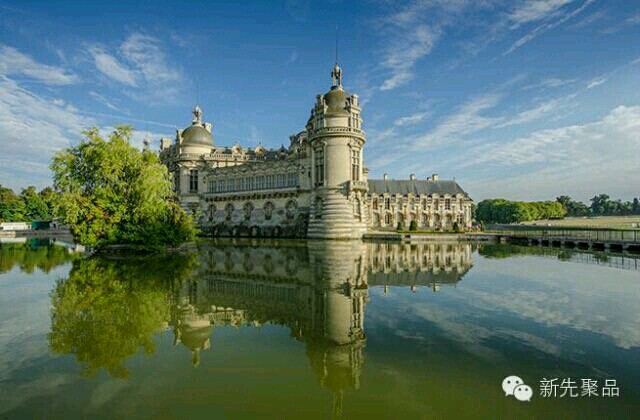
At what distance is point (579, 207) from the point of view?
180250 mm

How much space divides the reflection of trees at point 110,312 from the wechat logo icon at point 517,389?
8290 millimetres

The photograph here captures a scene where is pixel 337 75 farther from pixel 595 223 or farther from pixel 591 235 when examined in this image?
pixel 595 223

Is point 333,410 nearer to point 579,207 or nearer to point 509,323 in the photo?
point 509,323

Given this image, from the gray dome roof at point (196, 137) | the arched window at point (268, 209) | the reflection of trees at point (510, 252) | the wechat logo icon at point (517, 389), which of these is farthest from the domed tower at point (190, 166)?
the wechat logo icon at point (517, 389)

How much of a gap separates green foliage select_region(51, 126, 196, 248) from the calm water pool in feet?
40.5

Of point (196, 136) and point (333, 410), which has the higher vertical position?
point (196, 136)

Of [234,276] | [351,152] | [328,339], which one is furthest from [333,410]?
[351,152]

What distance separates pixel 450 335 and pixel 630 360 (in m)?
4.24

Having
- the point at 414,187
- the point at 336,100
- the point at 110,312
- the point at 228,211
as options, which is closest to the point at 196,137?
the point at 228,211

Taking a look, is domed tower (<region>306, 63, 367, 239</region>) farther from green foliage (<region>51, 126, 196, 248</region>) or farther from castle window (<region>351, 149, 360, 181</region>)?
green foliage (<region>51, 126, 196, 248</region>)

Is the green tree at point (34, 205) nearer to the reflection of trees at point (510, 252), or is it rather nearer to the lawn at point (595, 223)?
the reflection of trees at point (510, 252)

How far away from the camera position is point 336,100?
55219mm

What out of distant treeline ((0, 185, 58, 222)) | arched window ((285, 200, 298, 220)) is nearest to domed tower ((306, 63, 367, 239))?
arched window ((285, 200, 298, 220))

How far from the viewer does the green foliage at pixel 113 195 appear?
32844 mm
